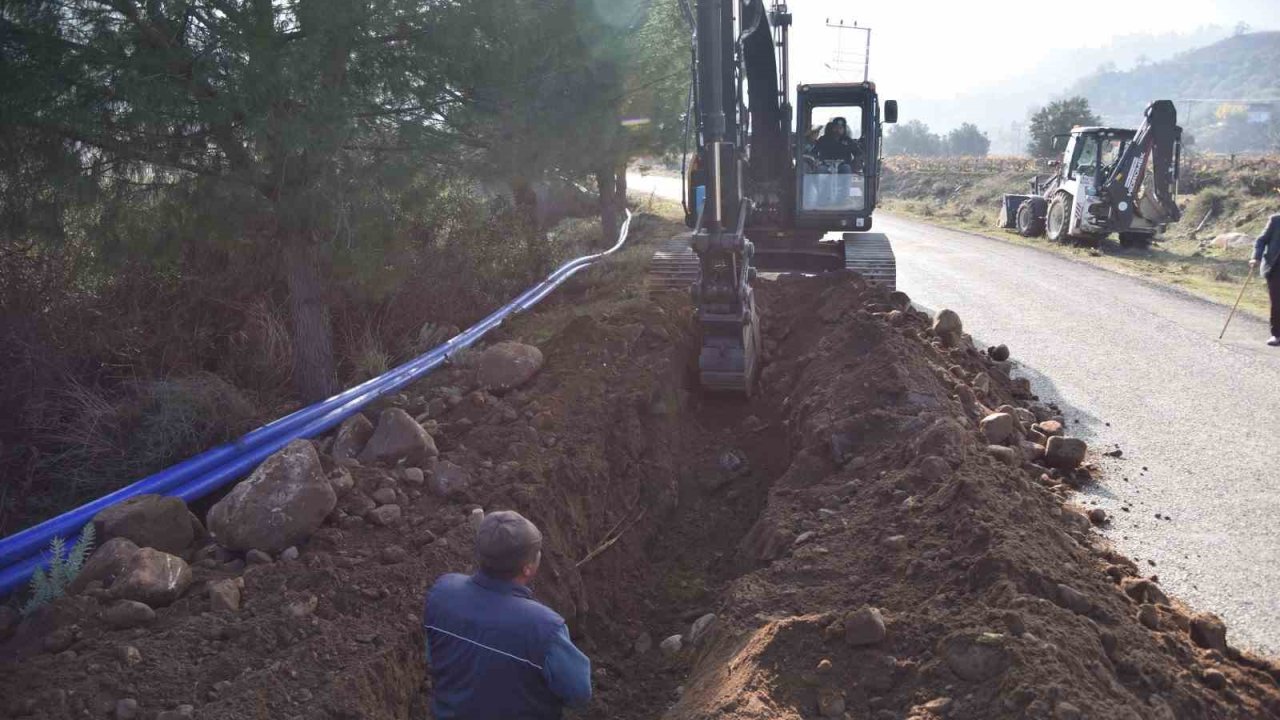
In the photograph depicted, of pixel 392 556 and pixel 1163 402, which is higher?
pixel 392 556

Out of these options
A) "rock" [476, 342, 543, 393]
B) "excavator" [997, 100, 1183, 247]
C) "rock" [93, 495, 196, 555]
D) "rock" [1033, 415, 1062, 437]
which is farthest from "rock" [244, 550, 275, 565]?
"excavator" [997, 100, 1183, 247]

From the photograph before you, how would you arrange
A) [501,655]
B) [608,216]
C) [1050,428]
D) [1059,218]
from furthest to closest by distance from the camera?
[1059,218]
[608,216]
[1050,428]
[501,655]

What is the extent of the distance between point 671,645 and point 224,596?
234 cm

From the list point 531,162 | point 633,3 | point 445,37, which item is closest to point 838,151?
point 633,3

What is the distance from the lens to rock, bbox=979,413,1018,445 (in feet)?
24.4

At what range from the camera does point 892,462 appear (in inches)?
243

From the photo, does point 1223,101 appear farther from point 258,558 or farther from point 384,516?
point 258,558

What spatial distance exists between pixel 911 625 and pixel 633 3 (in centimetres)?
790

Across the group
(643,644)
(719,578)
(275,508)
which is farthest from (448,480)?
(719,578)

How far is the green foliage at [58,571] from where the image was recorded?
4.50 metres

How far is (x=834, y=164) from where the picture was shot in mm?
12656

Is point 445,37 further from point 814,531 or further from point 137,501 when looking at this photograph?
point 814,531

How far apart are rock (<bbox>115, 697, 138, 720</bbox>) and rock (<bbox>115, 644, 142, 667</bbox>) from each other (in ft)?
0.77

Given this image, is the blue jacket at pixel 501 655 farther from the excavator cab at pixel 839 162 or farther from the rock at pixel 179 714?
the excavator cab at pixel 839 162
